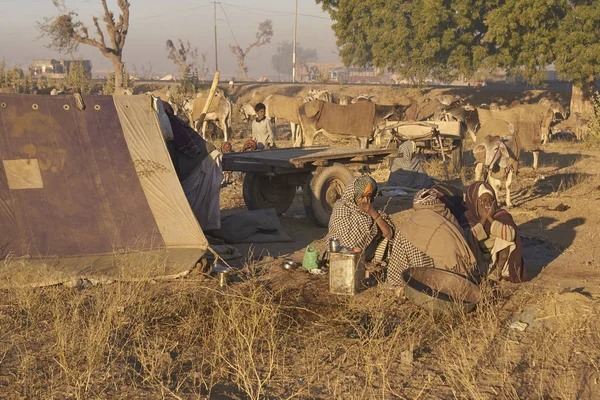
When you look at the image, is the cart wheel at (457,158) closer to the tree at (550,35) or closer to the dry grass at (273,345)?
A: the dry grass at (273,345)

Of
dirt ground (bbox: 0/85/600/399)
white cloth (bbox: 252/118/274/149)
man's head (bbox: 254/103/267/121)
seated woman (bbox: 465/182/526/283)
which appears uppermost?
man's head (bbox: 254/103/267/121)

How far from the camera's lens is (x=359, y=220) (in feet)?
24.0

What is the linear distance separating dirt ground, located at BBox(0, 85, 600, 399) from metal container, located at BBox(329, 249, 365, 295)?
10 cm

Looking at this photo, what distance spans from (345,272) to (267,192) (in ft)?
13.5

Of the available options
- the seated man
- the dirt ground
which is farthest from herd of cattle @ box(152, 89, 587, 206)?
the dirt ground

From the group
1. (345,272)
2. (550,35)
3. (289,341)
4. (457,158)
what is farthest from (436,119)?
(289,341)

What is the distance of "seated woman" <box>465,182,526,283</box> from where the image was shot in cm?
728

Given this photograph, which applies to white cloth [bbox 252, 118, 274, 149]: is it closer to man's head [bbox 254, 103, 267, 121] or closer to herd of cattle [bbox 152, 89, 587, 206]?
man's head [bbox 254, 103, 267, 121]

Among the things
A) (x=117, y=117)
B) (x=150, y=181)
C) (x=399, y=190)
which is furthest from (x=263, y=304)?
(x=399, y=190)

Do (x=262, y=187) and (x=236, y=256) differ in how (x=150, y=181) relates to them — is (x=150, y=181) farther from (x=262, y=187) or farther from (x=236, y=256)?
(x=262, y=187)

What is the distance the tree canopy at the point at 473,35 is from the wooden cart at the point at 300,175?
56.5ft

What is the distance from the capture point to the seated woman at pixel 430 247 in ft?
22.1

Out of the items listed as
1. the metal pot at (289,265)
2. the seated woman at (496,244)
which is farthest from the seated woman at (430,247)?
the metal pot at (289,265)

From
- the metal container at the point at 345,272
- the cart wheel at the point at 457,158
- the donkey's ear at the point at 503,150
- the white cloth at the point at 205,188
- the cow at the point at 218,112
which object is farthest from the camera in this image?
the cow at the point at 218,112
